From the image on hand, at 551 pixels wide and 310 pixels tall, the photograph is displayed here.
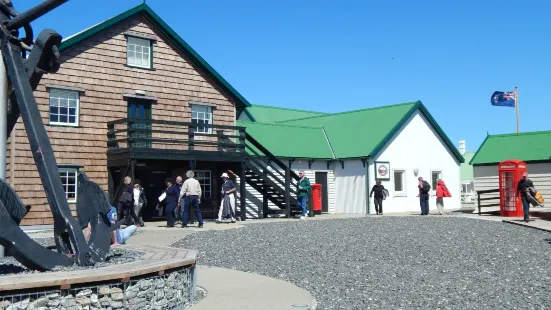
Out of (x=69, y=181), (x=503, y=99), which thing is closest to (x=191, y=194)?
(x=69, y=181)

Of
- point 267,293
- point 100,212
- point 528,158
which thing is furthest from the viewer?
point 528,158

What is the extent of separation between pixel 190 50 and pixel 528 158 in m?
16.4

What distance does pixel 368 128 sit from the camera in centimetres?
2834

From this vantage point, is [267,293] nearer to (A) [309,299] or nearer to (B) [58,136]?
(A) [309,299]

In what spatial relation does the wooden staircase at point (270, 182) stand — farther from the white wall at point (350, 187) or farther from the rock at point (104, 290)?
the rock at point (104, 290)

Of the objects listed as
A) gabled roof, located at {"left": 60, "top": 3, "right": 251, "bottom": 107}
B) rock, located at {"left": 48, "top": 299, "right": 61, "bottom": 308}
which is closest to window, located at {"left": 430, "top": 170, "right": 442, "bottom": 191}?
gabled roof, located at {"left": 60, "top": 3, "right": 251, "bottom": 107}

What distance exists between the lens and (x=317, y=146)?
27484 mm

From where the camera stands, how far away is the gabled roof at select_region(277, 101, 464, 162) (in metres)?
26.6

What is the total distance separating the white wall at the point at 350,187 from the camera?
26.1 m

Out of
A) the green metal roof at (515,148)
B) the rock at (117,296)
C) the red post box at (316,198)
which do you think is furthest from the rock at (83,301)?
the green metal roof at (515,148)

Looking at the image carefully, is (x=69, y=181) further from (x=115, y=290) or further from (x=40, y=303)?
(x=40, y=303)

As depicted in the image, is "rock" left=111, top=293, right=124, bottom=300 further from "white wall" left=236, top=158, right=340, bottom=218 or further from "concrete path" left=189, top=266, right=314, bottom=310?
"white wall" left=236, top=158, right=340, bottom=218

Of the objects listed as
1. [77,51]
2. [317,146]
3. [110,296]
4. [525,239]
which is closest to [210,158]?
[77,51]

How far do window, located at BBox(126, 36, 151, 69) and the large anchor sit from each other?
1241 cm
